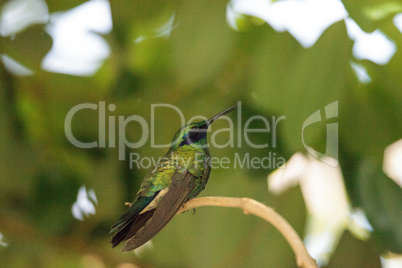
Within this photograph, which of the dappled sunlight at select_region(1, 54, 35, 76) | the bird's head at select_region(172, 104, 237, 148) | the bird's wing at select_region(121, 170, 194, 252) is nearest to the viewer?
the bird's wing at select_region(121, 170, 194, 252)

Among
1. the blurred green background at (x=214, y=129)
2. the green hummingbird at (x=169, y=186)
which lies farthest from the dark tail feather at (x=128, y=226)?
the blurred green background at (x=214, y=129)

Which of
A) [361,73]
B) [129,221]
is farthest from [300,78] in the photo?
[129,221]

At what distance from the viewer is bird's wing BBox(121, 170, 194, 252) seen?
624mm

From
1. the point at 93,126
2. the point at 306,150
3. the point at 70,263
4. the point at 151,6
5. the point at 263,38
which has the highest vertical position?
the point at 151,6

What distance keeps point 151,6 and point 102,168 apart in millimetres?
406

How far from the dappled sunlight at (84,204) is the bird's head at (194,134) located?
24cm

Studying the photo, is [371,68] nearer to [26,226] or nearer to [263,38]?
[263,38]

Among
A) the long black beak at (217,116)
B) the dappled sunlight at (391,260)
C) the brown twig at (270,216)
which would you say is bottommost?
the dappled sunlight at (391,260)

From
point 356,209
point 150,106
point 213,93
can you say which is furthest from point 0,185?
point 356,209

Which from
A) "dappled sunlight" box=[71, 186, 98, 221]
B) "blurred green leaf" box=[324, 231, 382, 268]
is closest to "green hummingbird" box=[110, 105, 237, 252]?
"dappled sunlight" box=[71, 186, 98, 221]

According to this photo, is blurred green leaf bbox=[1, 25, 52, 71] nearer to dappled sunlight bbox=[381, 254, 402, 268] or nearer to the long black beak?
the long black beak

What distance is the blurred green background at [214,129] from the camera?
2.98 ft

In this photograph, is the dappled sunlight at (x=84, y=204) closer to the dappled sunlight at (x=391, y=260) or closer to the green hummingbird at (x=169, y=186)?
the green hummingbird at (x=169, y=186)

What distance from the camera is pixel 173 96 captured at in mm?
959
